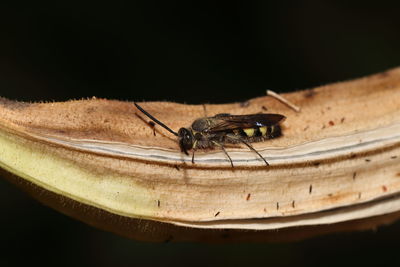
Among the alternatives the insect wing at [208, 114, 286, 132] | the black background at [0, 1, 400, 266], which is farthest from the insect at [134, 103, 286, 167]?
the black background at [0, 1, 400, 266]

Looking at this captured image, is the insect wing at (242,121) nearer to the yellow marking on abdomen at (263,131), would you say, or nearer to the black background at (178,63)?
the yellow marking on abdomen at (263,131)

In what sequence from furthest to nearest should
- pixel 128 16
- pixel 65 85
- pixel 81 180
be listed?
pixel 128 16, pixel 65 85, pixel 81 180

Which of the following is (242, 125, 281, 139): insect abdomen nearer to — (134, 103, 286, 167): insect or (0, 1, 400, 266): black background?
(134, 103, 286, 167): insect

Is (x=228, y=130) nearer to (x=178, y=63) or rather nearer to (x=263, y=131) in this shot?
(x=263, y=131)


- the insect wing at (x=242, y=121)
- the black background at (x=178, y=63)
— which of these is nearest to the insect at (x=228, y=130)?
the insect wing at (x=242, y=121)

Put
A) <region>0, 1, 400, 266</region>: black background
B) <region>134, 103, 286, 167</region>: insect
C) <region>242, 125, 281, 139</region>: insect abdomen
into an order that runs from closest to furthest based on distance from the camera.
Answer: <region>134, 103, 286, 167</region>: insect, <region>242, 125, 281, 139</region>: insect abdomen, <region>0, 1, 400, 266</region>: black background

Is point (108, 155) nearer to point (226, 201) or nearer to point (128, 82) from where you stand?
point (226, 201)

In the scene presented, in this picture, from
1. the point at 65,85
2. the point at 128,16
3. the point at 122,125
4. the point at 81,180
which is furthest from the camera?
the point at 128,16

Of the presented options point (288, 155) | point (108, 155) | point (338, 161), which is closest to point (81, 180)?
point (108, 155)
